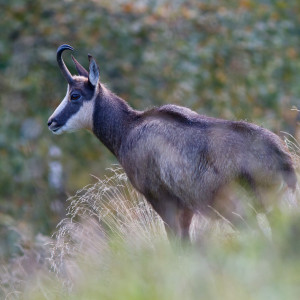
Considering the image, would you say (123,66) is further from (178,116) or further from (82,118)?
(178,116)

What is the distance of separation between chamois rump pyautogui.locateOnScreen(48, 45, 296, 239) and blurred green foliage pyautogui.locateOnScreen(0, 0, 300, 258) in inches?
302

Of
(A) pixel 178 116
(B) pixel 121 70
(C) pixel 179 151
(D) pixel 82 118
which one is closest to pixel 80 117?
(D) pixel 82 118

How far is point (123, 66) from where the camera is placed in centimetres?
1731

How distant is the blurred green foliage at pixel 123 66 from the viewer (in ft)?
55.2

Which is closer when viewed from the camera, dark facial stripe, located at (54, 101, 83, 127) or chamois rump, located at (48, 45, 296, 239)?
chamois rump, located at (48, 45, 296, 239)

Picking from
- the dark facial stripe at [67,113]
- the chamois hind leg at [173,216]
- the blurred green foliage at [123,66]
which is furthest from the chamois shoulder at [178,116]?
the blurred green foliage at [123,66]

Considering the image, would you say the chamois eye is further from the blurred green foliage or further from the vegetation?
the blurred green foliage

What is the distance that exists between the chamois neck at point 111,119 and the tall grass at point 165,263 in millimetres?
667

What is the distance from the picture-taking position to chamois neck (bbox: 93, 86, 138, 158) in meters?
8.77

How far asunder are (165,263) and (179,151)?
95.0 inches

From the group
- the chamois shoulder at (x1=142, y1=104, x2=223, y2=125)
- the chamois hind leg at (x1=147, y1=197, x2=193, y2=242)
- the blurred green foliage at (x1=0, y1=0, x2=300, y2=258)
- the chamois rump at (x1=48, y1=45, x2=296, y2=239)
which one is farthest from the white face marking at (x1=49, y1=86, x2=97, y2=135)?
the blurred green foliage at (x1=0, y1=0, x2=300, y2=258)

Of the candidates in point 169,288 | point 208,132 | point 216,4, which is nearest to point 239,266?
point 169,288

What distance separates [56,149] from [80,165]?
1.91 feet

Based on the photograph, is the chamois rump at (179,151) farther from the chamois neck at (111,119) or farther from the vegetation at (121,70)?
the vegetation at (121,70)
